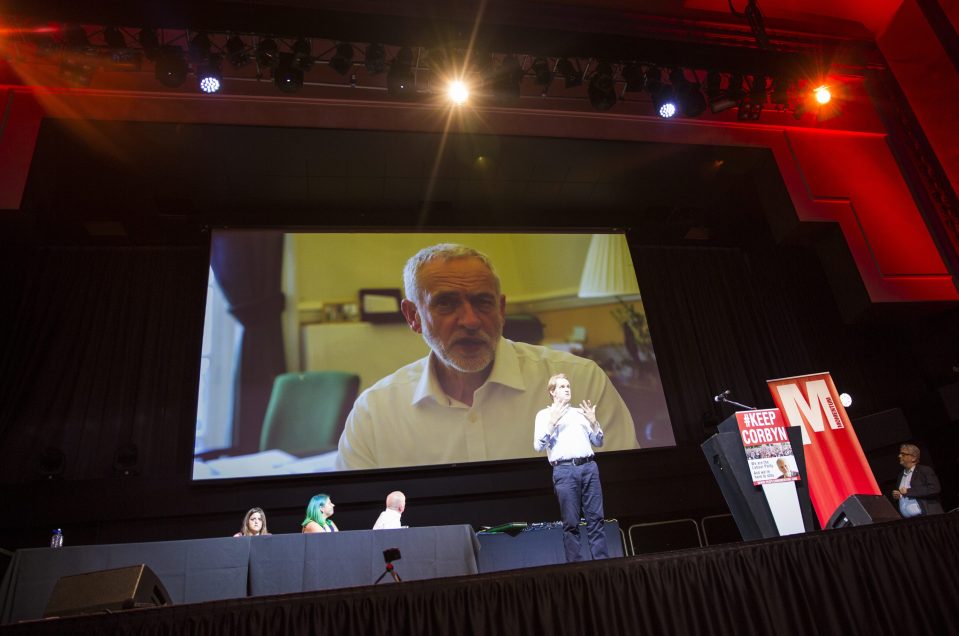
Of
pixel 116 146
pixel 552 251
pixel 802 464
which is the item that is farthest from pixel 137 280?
pixel 802 464

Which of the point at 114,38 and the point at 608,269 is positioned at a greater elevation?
the point at 114,38

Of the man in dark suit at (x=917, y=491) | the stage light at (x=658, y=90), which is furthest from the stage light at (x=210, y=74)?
the man in dark suit at (x=917, y=491)

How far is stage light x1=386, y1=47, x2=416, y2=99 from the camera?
18.0 feet

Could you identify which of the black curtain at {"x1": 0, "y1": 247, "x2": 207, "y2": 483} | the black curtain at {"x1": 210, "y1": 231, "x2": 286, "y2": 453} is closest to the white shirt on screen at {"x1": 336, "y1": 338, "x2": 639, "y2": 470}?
the black curtain at {"x1": 210, "y1": 231, "x2": 286, "y2": 453}

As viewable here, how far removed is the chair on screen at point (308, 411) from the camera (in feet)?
20.4

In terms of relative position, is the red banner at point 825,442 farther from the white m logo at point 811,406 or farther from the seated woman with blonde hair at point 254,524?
the seated woman with blonde hair at point 254,524

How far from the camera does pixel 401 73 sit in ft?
18.0

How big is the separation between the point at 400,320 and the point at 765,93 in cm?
442

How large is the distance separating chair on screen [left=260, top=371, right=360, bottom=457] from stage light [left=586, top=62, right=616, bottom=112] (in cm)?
367

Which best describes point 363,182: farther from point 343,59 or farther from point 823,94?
point 823,94

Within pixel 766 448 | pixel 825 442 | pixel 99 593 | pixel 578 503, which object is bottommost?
pixel 99 593

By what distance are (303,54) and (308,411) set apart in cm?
340

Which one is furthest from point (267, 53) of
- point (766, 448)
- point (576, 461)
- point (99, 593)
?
point (766, 448)

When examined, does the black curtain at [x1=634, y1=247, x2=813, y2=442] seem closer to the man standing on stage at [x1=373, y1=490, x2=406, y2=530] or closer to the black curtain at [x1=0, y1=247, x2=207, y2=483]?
the man standing on stage at [x1=373, y1=490, x2=406, y2=530]
